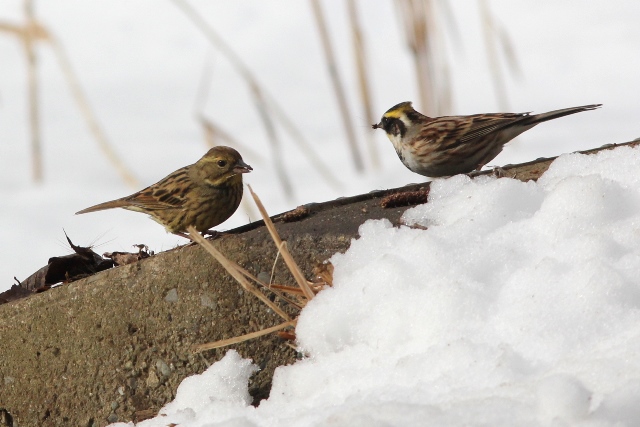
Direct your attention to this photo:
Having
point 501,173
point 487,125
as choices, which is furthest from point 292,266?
point 487,125

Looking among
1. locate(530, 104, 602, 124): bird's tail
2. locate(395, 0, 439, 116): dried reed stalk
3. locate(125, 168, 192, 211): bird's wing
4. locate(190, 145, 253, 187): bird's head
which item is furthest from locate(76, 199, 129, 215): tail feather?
locate(530, 104, 602, 124): bird's tail

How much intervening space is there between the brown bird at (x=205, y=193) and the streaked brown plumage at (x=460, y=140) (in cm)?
97

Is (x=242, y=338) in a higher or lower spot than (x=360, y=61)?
lower

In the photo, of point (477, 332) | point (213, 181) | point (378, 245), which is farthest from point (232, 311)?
point (213, 181)

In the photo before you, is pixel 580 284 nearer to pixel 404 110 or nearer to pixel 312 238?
pixel 312 238

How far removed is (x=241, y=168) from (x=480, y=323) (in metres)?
2.90

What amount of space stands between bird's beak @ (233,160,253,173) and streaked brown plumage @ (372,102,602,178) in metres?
0.92

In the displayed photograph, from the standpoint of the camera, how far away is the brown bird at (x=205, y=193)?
5.63 meters

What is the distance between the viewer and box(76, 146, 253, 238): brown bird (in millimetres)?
5633

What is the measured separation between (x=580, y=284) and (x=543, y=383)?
0.58 metres

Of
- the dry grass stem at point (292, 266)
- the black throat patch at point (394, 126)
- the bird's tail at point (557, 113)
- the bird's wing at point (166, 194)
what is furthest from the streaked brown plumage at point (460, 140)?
the dry grass stem at point (292, 266)

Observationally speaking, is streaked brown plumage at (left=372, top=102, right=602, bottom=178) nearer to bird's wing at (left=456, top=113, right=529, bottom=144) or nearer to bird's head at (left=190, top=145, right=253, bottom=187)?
bird's wing at (left=456, top=113, right=529, bottom=144)

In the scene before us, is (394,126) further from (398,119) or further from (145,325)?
(145,325)

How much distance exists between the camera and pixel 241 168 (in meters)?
5.61
